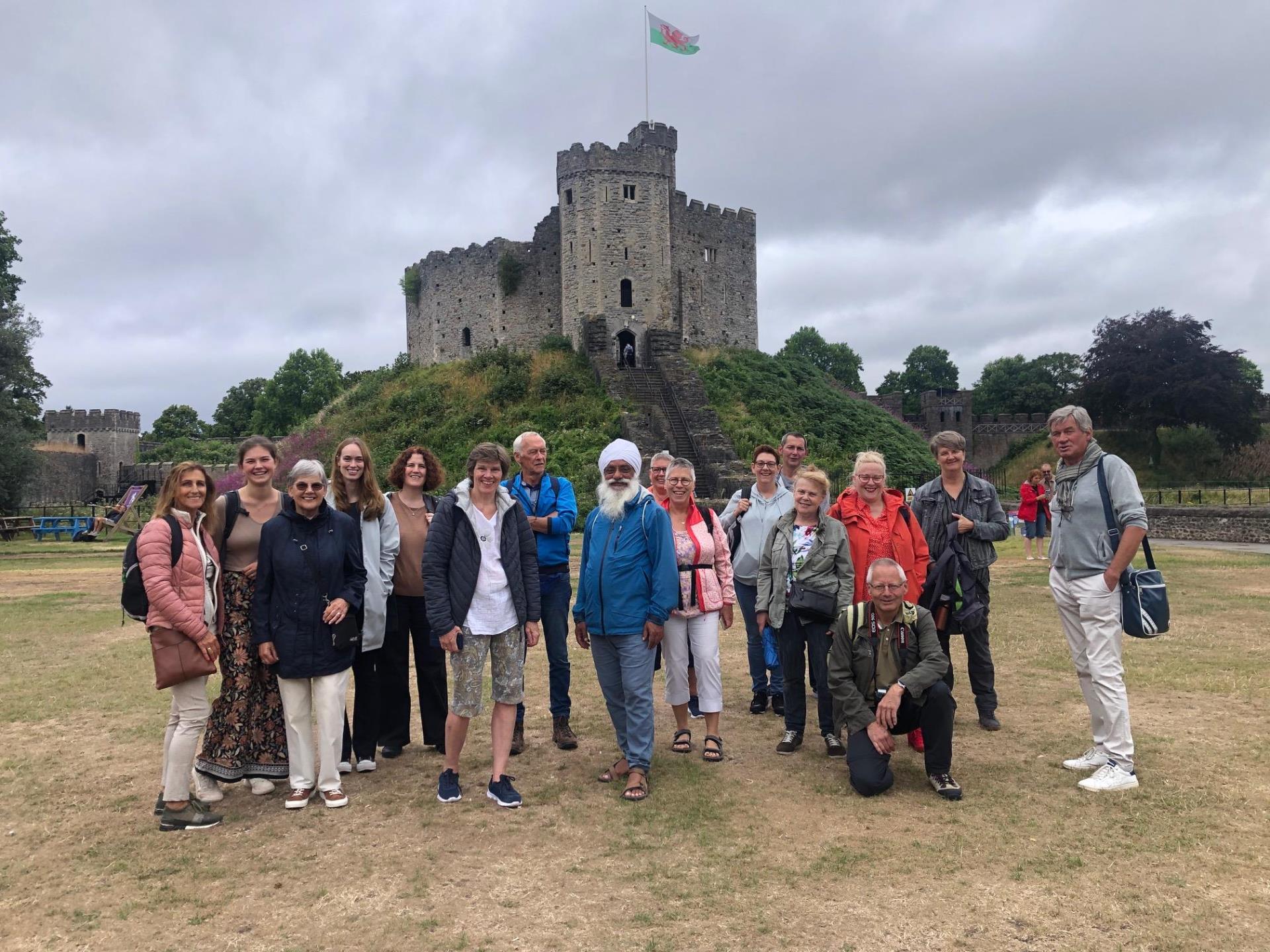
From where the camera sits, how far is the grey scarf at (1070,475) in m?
5.20

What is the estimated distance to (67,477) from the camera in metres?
47.0

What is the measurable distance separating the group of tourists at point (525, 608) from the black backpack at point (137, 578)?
0.02 meters

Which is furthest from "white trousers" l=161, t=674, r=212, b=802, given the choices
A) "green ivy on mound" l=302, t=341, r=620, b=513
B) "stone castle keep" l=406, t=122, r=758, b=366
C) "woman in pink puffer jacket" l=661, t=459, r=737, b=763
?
"stone castle keep" l=406, t=122, r=758, b=366

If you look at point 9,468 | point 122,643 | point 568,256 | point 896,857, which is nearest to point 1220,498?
point 568,256

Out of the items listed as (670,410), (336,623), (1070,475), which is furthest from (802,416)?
(336,623)

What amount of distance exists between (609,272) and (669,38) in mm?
9421

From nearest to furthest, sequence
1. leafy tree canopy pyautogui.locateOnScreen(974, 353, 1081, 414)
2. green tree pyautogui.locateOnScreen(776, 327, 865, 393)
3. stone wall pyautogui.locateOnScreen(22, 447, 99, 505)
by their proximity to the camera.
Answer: stone wall pyautogui.locateOnScreen(22, 447, 99, 505) → leafy tree canopy pyautogui.locateOnScreen(974, 353, 1081, 414) → green tree pyautogui.locateOnScreen(776, 327, 865, 393)

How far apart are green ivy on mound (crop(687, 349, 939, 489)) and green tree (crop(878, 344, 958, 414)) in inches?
1801

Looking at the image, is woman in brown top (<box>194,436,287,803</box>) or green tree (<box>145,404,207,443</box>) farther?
green tree (<box>145,404,207,443</box>)

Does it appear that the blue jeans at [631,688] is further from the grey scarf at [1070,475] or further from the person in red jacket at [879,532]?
the grey scarf at [1070,475]

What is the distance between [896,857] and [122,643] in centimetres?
918

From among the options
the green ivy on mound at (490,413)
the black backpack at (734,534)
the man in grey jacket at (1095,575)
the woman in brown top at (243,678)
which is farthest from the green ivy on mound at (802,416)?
the woman in brown top at (243,678)

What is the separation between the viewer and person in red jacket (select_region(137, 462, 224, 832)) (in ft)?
14.7

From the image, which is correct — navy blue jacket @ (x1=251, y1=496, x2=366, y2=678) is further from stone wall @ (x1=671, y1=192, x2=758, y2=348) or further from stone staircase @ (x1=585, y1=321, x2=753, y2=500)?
stone wall @ (x1=671, y1=192, x2=758, y2=348)
